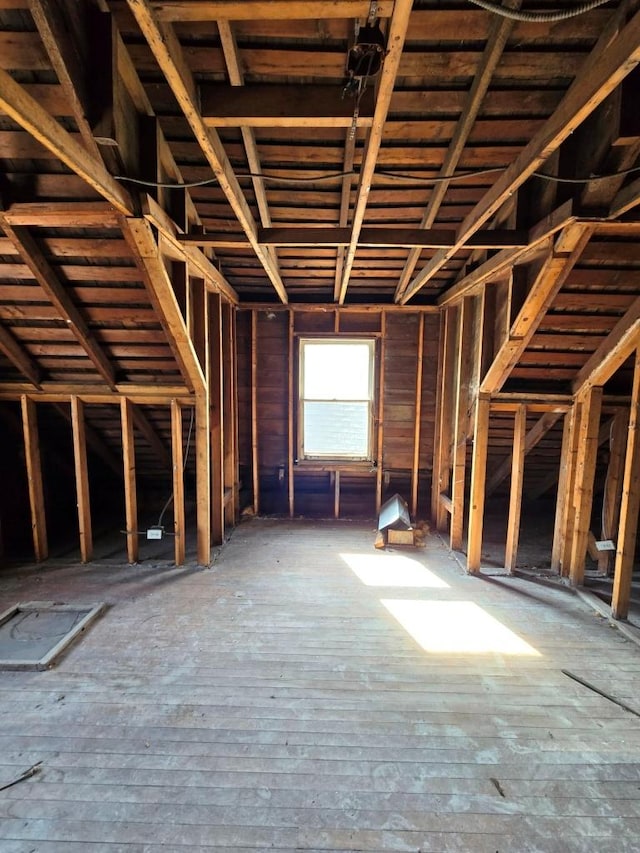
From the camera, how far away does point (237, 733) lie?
2057mm

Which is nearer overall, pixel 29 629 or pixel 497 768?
pixel 497 768

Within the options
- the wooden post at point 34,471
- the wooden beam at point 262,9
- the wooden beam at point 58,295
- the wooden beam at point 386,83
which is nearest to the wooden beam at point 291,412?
the wooden beam at point 58,295

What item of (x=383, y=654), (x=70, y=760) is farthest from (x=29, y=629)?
(x=383, y=654)

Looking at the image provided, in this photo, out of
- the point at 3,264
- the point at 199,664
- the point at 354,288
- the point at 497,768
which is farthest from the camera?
the point at 354,288

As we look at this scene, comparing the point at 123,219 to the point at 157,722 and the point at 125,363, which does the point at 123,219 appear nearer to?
the point at 125,363

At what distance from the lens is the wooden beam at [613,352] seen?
118 inches

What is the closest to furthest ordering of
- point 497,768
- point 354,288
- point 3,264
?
point 497,768 → point 3,264 → point 354,288

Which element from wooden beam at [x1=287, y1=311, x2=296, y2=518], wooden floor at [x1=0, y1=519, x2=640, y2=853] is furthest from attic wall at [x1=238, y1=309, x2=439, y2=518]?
wooden floor at [x1=0, y1=519, x2=640, y2=853]

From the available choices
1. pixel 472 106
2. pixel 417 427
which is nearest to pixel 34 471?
pixel 417 427

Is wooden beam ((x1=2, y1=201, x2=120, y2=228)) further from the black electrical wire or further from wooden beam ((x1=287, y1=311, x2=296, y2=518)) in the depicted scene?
wooden beam ((x1=287, y1=311, x2=296, y2=518))

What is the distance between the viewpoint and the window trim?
519 centimetres

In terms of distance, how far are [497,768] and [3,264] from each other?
4210mm

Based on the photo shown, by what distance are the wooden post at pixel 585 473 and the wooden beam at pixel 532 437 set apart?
16.9 inches

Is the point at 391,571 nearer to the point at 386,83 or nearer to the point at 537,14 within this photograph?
Answer: the point at 386,83
